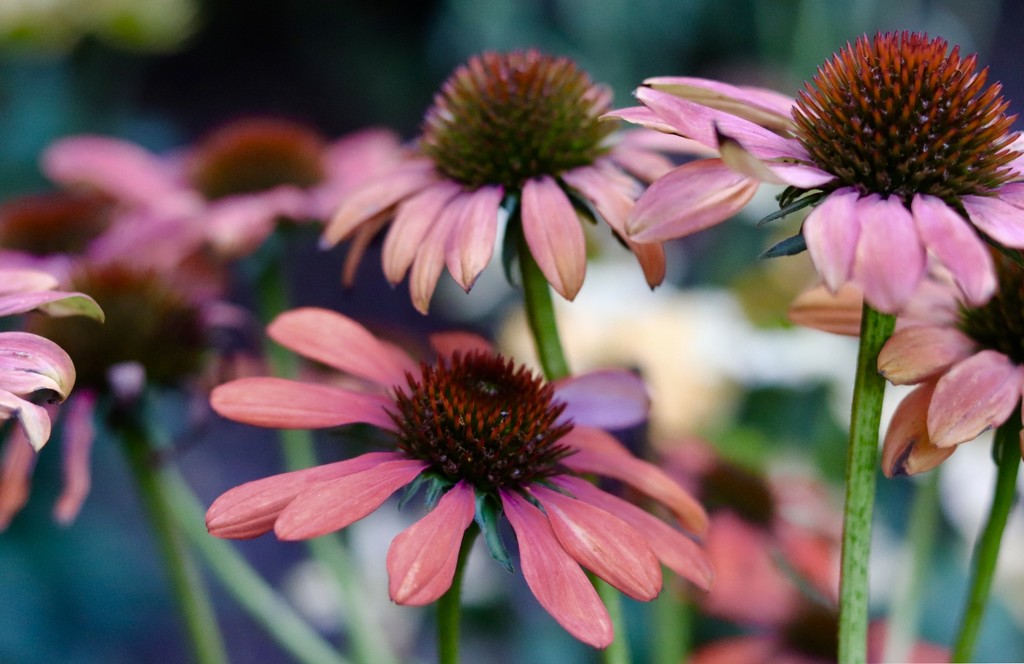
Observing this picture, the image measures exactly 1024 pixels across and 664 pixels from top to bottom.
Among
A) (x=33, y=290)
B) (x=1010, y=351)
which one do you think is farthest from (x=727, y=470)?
(x=33, y=290)

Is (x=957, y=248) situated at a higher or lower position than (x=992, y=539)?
higher

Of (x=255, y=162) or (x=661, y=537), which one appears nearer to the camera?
(x=661, y=537)

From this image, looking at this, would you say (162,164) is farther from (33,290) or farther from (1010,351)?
(1010,351)

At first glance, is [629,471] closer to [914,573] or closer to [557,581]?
[557,581]

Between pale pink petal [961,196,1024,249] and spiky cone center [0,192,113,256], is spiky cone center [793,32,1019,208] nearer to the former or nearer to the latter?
pale pink petal [961,196,1024,249]

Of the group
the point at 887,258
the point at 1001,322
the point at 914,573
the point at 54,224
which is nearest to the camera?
the point at 887,258

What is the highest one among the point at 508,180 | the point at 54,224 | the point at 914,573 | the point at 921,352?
the point at 54,224

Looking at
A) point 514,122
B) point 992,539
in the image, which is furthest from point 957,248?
Result: point 514,122
